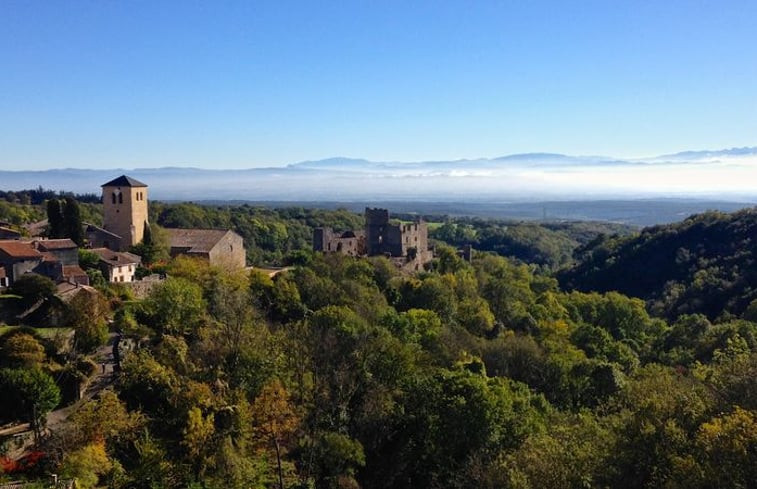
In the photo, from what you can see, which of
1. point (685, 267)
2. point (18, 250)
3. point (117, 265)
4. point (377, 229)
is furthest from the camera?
point (685, 267)

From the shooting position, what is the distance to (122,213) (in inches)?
1361

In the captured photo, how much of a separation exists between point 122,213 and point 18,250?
31.3ft

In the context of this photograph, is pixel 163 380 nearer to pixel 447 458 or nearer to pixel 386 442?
pixel 386 442

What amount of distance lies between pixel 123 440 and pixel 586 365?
1744 cm

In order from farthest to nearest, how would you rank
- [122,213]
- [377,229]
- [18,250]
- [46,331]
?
1. [377,229]
2. [122,213]
3. [18,250]
4. [46,331]

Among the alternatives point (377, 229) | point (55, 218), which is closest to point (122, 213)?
point (55, 218)

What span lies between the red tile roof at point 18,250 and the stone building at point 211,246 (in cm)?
947

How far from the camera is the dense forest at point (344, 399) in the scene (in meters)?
14.5

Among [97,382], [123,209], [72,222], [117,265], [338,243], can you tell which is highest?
[123,209]

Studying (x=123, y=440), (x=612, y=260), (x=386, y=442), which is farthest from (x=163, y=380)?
(x=612, y=260)

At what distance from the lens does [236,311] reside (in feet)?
71.0

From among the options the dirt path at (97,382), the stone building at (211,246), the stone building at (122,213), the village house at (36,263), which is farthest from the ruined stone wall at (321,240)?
the dirt path at (97,382)

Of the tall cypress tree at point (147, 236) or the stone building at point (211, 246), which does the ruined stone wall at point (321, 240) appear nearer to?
the stone building at point (211, 246)

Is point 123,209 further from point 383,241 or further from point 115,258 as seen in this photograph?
point 383,241
